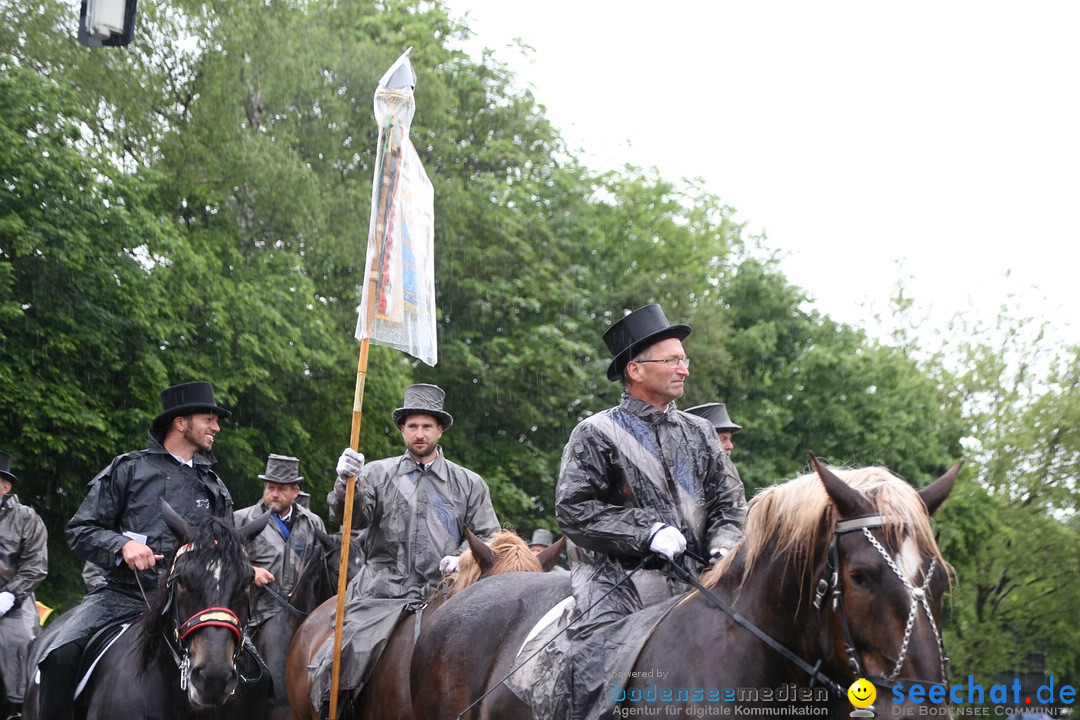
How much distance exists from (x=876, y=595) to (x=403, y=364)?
2234 centimetres

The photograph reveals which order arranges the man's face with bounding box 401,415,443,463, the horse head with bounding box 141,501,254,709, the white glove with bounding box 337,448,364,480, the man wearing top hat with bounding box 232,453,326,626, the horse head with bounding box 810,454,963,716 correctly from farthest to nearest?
the man wearing top hat with bounding box 232,453,326,626 < the man's face with bounding box 401,415,443,463 < the white glove with bounding box 337,448,364,480 < the horse head with bounding box 141,501,254,709 < the horse head with bounding box 810,454,963,716

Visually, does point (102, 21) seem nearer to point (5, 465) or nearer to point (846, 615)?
point (846, 615)

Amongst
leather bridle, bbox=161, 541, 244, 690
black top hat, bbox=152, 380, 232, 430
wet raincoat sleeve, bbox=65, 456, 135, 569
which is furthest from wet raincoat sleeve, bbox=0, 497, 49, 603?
leather bridle, bbox=161, 541, 244, 690

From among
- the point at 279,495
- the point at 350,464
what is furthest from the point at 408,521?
the point at 279,495

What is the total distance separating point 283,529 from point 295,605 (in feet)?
4.86

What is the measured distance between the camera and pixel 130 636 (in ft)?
24.7

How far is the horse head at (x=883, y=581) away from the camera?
422cm

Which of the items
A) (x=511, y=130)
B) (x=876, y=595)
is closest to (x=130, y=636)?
(x=876, y=595)

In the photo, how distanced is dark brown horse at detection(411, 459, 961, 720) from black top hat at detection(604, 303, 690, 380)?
44.7 inches

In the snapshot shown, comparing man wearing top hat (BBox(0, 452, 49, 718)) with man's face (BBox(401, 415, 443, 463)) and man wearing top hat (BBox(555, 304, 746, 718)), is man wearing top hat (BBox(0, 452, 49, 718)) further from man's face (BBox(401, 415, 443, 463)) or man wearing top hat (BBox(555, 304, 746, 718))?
man wearing top hat (BBox(555, 304, 746, 718))

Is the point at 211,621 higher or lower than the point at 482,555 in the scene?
lower

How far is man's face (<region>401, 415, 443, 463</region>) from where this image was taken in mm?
9250

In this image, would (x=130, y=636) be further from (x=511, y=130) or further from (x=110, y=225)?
(x=511, y=130)

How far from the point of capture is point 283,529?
13148 mm
